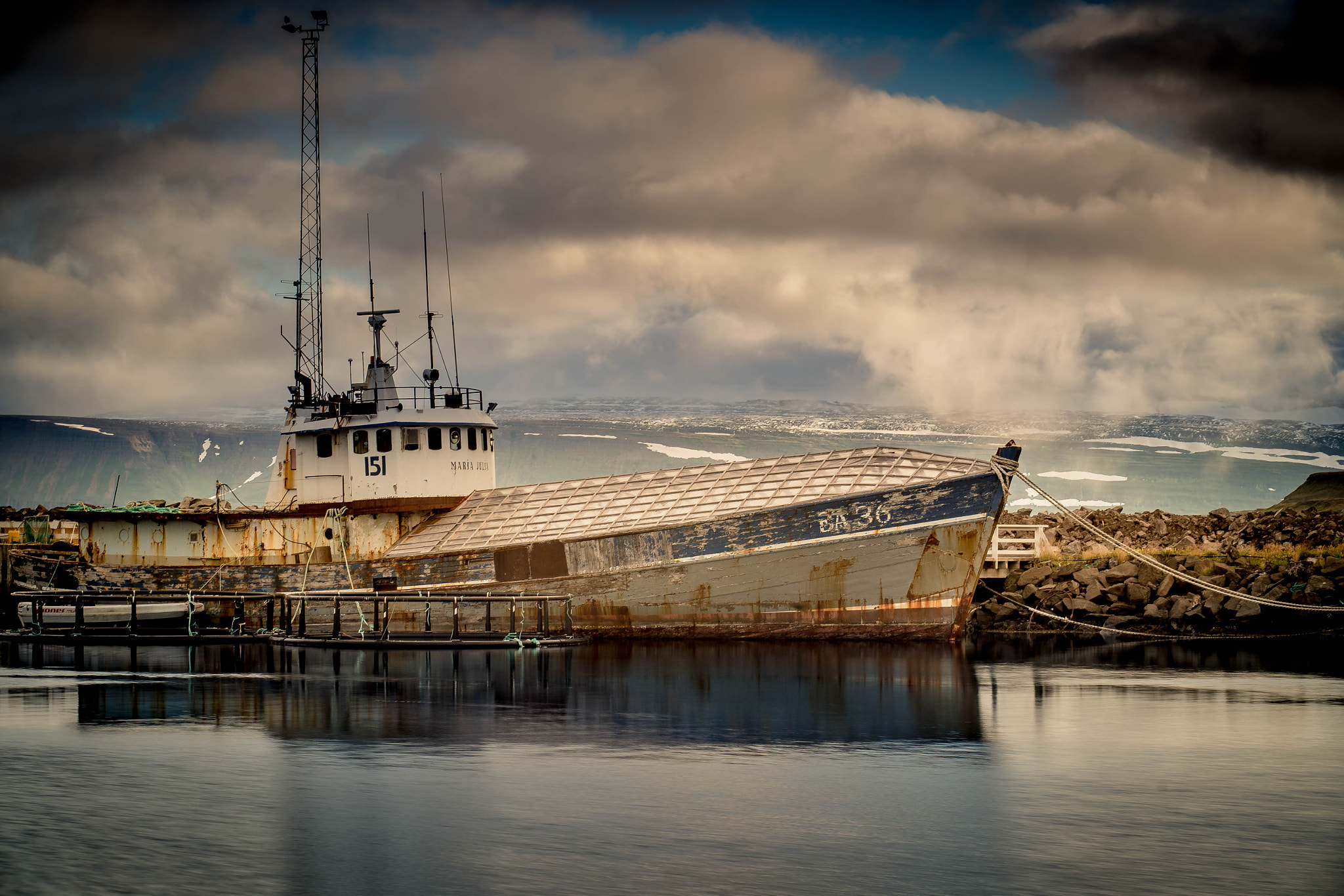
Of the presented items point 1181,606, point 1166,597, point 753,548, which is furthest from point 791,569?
point 1166,597

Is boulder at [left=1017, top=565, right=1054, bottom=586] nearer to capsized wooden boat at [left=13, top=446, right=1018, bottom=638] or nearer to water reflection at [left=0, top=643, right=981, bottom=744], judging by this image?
water reflection at [left=0, top=643, right=981, bottom=744]

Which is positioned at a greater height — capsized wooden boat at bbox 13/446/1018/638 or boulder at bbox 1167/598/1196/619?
capsized wooden boat at bbox 13/446/1018/638

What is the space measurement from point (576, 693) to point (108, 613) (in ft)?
79.4

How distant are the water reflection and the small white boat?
5539 millimetres

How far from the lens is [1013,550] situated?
145 ft

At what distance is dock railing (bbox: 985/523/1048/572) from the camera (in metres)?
40.4

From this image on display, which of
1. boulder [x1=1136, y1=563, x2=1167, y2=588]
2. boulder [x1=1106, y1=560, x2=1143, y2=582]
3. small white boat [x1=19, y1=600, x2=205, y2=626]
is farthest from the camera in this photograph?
small white boat [x1=19, y1=600, x2=205, y2=626]

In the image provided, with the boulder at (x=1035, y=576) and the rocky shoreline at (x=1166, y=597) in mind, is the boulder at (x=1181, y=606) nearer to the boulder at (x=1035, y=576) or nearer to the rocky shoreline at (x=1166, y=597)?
the rocky shoreline at (x=1166, y=597)

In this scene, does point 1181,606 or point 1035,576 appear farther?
point 1035,576

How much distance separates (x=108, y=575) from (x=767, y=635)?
22.4m

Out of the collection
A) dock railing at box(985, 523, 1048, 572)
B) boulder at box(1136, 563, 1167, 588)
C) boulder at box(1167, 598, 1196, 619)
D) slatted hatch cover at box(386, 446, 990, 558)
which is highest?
slatted hatch cover at box(386, 446, 990, 558)

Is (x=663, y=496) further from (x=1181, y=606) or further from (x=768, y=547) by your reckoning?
(x=1181, y=606)

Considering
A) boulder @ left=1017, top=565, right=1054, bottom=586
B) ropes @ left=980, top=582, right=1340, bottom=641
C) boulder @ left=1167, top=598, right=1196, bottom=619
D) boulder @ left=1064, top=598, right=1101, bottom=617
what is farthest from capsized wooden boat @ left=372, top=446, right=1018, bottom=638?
boulder @ left=1017, top=565, right=1054, bottom=586

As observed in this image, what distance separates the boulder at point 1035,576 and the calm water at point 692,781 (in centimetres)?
1055
